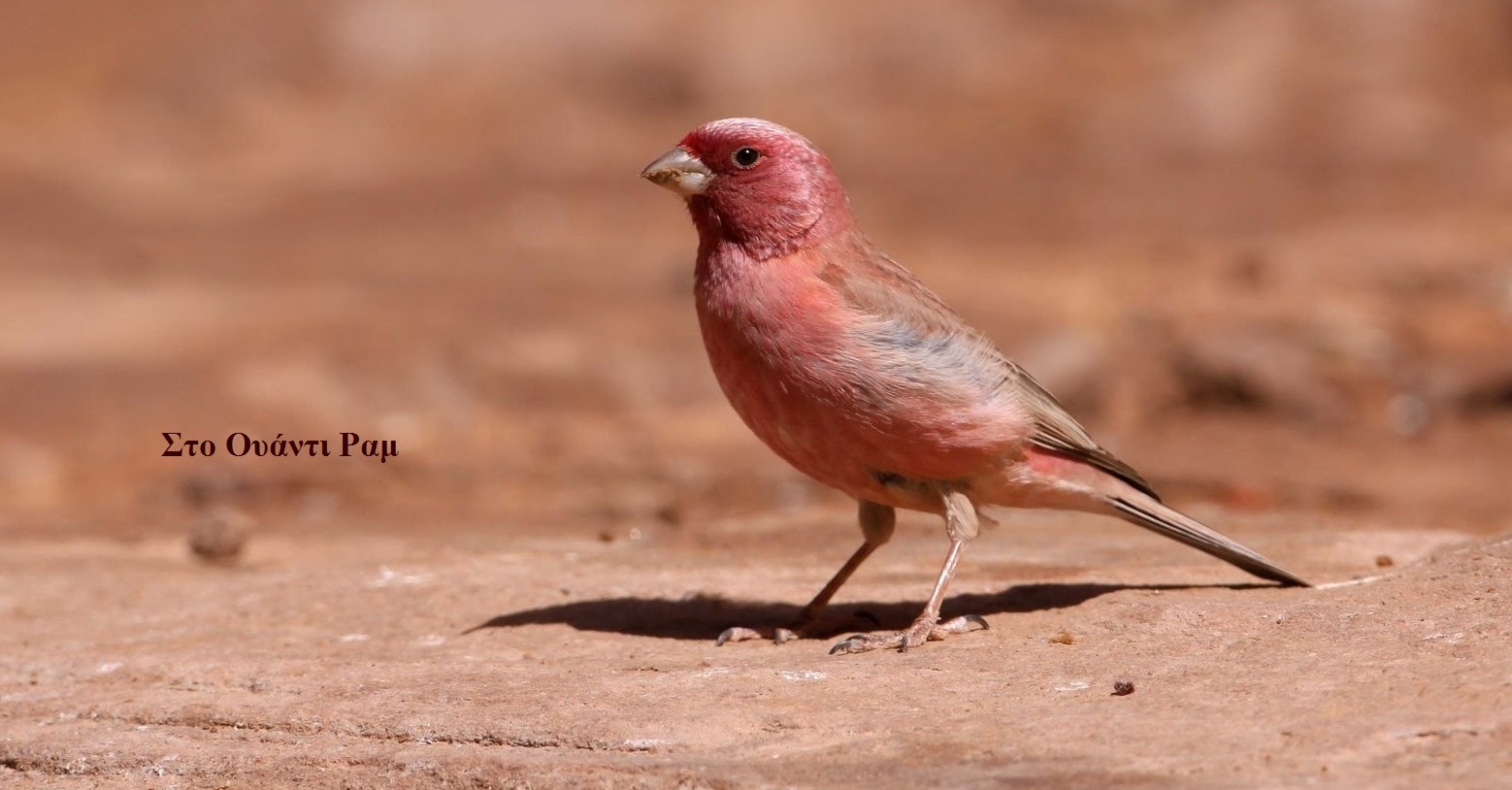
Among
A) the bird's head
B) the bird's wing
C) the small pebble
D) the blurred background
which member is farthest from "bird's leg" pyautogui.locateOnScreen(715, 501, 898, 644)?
the small pebble

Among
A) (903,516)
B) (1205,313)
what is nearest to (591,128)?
(1205,313)

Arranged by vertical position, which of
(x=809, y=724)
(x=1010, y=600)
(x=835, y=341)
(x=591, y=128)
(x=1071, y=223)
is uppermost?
(x=591, y=128)

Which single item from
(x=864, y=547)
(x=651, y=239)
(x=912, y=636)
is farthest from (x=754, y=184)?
(x=651, y=239)

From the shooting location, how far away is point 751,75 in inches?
712

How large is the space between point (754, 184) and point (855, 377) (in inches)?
29.3

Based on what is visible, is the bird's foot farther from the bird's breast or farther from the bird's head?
the bird's head

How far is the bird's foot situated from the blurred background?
271 cm

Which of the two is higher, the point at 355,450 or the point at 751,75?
the point at 751,75

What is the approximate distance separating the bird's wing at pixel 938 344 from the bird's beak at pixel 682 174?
466 mm

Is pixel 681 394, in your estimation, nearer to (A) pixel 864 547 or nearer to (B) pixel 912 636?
(A) pixel 864 547

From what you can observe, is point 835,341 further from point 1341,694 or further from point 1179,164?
point 1179,164

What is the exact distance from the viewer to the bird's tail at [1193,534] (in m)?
5.89

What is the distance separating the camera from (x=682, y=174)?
18.7ft

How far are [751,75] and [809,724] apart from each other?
1412cm
